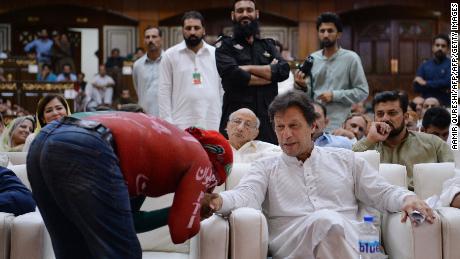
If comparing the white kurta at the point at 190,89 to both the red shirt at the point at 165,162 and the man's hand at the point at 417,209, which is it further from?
the red shirt at the point at 165,162

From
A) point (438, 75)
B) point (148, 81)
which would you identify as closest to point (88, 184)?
point (148, 81)

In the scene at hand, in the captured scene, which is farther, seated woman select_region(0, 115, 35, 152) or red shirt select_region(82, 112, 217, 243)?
seated woman select_region(0, 115, 35, 152)

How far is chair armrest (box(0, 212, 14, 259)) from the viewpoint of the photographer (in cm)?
324

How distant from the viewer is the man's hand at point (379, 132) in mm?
4304

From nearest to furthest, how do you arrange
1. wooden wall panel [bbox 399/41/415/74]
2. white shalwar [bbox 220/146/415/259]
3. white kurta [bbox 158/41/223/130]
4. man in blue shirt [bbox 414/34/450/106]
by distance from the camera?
1. white shalwar [bbox 220/146/415/259]
2. white kurta [bbox 158/41/223/130]
3. man in blue shirt [bbox 414/34/450/106]
4. wooden wall panel [bbox 399/41/415/74]

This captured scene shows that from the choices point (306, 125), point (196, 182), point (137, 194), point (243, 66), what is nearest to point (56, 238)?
point (137, 194)

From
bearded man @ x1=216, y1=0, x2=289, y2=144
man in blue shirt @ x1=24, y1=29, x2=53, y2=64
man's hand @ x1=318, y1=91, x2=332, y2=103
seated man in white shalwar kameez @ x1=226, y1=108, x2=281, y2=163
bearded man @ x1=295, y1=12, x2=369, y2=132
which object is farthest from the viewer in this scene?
man in blue shirt @ x1=24, y1=29, x2=53, y2=64

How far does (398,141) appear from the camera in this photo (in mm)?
4414

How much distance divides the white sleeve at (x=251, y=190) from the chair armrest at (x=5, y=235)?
3.08 feet

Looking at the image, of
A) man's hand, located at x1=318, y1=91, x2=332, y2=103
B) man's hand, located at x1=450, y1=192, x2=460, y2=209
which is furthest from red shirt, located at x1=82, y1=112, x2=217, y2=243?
man's hand, located at x1=318, y1=91, x2=332, y2=103

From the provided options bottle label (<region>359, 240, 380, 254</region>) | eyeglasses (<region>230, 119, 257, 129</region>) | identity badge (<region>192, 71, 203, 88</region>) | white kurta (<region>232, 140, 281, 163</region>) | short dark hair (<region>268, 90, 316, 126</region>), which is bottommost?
bottle label (<region>359, 240, 380, 254</region>)

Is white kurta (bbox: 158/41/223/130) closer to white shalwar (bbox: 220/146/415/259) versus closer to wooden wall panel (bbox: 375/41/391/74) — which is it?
white shalwar (bbox: 220/146/415/259)

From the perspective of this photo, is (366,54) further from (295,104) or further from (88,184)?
(88,184)

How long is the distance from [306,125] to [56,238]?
132 centimetres
